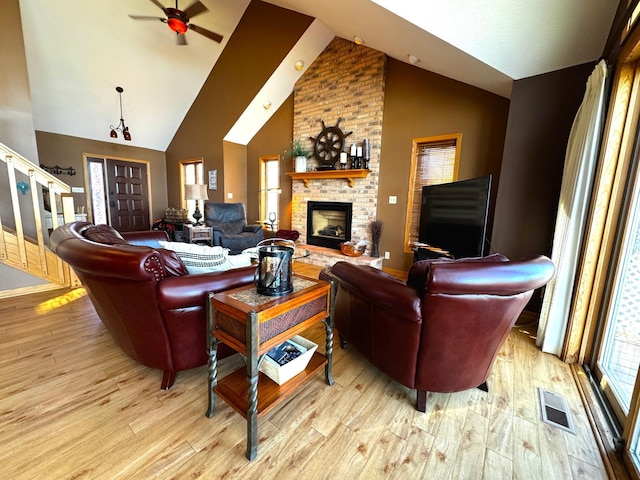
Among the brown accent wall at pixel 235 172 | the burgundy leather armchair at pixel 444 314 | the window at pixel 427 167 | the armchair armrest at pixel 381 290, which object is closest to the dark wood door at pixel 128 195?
the brown accent wall at pixel 235 172

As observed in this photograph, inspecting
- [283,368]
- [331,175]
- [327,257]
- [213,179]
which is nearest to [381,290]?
[283,368]

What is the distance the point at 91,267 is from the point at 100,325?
1495mm

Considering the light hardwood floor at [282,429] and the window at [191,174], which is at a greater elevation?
the window at [191,174]

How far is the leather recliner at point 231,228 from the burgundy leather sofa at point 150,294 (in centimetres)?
272

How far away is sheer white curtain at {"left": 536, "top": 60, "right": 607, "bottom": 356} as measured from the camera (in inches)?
74.2

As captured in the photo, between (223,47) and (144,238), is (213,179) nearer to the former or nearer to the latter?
(223,47)

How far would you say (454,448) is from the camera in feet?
4.25

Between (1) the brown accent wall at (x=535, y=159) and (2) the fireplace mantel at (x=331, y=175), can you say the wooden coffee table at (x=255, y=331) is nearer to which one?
(1) the brown accent wall at (x=535, y=159)

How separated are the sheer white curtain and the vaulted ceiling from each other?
571 mm

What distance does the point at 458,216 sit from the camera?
266 centimetres

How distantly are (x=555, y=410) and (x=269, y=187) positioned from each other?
17.8 ft

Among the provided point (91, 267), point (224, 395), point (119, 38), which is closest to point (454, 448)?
point (224, 395)

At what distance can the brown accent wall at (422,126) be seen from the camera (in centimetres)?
330

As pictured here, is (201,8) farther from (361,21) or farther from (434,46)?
(434,46)
